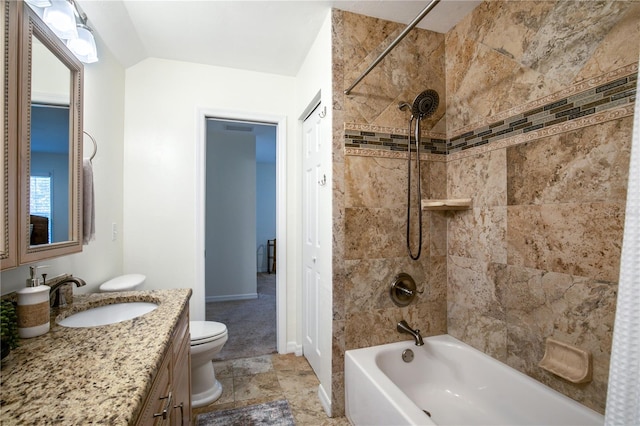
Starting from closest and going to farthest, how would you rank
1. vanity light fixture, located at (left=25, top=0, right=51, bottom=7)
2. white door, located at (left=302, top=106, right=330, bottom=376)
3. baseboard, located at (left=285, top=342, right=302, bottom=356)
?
vanity light fixture, located at (left=25, top=0, right=51, bottom=7) < white door, located at (left=302, top=106, right=330, bottom=376) < baseboard, located at (left=285, top=342, right=302, bottom=356)

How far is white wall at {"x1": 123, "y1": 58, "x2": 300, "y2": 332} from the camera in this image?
2.25 m

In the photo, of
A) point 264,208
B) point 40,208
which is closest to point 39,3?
point 40,208

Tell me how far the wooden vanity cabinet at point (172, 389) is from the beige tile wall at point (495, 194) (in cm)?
84

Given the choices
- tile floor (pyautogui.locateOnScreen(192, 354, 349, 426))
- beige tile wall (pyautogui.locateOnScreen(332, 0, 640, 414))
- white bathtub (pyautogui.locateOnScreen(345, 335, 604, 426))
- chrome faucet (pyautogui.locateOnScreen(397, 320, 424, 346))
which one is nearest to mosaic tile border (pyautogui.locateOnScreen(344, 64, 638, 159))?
beige tile wall (pyautogui.locateOnScreen(332, 0, 640, 414))

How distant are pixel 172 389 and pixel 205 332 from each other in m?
0.92

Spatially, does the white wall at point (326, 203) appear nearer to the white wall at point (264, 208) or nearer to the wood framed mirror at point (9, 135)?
the wood framed mirror at point (9, 135)

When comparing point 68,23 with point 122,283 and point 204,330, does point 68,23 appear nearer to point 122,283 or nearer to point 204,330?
point 122,283

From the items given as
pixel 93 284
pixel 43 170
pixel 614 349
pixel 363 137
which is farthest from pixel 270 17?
pixel 614 349

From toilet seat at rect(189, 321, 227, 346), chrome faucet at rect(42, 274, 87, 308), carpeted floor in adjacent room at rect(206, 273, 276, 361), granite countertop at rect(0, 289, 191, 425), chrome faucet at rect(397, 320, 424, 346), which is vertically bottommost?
carpeted floor in adjacent room at rect(206, 273, 276, 361)

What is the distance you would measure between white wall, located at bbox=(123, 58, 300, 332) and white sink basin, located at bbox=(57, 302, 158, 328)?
96cm

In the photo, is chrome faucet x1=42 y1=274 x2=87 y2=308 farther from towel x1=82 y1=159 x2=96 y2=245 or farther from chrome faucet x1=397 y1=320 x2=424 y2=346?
chrome faucet x1=397 y1=320 x2=424 y2=346

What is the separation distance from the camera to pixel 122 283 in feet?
6.06

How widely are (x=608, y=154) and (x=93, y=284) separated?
278 cm

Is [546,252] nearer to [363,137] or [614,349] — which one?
[614,349]
